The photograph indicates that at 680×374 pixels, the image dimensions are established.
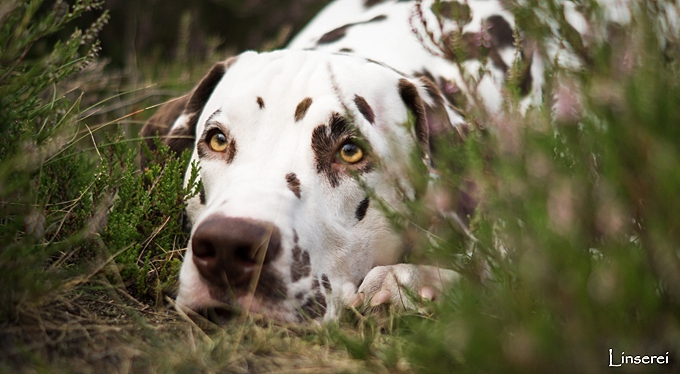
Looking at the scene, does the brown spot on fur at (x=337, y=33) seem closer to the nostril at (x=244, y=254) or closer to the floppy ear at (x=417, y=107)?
the floppy ear at (x=417, y=107)

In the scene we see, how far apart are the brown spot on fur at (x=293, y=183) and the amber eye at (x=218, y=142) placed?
1.47ft

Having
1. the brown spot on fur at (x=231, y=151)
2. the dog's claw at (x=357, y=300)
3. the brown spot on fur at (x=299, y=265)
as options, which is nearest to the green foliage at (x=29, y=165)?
the brown spot on fur at (x=231, y=151)

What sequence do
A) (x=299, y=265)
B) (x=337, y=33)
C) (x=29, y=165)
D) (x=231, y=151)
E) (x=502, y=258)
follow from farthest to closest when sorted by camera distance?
(x=337, y=33) < (x=231, y=151) < (x=299, y=265) < (x=29, y=165) < (x=502, y=258)

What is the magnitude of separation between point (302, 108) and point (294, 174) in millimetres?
360

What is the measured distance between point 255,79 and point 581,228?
1.82 meters

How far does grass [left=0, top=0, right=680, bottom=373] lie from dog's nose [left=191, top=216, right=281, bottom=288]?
0.57ft

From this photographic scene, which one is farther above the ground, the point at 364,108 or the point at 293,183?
the point at 364,108

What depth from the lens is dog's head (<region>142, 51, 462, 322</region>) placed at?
87.0 inches

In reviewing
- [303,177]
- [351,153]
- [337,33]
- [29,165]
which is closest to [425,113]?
[351,153]

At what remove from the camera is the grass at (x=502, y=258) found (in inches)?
55.3

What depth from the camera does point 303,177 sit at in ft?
8.55


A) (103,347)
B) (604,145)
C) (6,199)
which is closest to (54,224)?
(6,199)

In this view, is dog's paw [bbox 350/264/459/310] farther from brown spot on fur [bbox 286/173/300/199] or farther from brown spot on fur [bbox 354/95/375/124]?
brown spot on fur [bbox 354/95/375/124]

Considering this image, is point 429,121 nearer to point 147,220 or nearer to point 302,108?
point 302,108
